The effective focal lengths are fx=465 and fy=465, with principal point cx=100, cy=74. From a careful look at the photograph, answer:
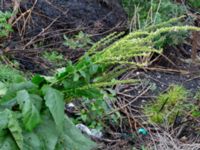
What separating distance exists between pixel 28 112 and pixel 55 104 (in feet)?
0.42

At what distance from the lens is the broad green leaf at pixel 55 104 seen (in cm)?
211

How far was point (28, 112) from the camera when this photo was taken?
2100 mm

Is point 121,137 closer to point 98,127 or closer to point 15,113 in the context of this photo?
point 98,127

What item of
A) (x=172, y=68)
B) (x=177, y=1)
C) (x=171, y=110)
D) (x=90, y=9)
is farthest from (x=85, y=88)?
(x=177, y=1)

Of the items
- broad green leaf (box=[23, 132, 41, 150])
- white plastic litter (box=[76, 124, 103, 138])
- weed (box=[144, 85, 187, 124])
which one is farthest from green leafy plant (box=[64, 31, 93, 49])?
broad green leaf (box=[23, 132, 41, 150])

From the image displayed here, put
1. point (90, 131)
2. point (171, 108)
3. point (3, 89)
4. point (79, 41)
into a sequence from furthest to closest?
point (79, 41)
point (171, 108)
point (90, 131)
point (3, 89)

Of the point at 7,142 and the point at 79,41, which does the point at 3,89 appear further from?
the point at 79,41

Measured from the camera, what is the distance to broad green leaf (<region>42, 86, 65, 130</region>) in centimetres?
211

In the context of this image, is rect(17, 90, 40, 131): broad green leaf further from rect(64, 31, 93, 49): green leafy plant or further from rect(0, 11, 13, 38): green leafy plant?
rect(64, 31, 93, 49): green leafy plant

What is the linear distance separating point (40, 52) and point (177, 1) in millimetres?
2261

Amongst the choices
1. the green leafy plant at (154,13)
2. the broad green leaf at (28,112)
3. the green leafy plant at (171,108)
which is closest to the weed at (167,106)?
the green leafy plant at (171,108)

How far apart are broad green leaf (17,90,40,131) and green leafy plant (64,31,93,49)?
81.3 inches

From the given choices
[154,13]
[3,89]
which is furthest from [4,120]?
[154,13]

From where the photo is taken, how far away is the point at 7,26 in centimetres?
378
